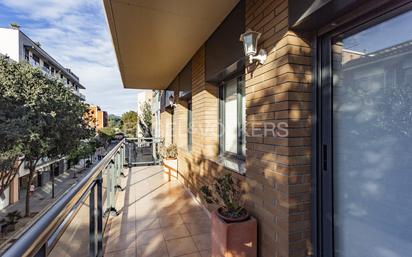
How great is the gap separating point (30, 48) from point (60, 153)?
45.4 feet

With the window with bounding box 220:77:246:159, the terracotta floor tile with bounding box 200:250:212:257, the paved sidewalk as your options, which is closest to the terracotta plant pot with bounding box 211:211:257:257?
the terracotta floor tile with bounding box 200:250:212:257

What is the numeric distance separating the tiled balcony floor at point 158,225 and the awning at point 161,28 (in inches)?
103

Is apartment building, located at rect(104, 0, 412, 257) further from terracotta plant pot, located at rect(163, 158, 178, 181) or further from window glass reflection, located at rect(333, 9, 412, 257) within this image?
terracotta plant pot, located at rect(163, 158, 178, 181)

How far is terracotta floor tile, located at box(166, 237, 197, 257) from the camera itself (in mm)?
2369

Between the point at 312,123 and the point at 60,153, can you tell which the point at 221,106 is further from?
the point at 60,153

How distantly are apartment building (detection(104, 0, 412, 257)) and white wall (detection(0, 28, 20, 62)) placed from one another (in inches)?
884

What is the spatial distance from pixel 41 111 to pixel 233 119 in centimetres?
1283

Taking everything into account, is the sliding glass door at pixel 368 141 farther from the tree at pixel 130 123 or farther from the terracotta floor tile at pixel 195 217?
the tree at pixel 130 123

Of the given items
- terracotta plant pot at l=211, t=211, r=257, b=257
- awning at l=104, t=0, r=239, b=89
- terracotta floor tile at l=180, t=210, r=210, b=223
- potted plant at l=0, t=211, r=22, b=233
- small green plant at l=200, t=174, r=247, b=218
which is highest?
awning at l=104, t=0, r=239, b=89

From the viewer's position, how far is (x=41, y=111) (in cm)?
1203

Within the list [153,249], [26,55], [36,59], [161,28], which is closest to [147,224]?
[153,249]

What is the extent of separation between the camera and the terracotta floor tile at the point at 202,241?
2471mm

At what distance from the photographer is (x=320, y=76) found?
165 centimetres

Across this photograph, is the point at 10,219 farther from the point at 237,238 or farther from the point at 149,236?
the point at 237,238
